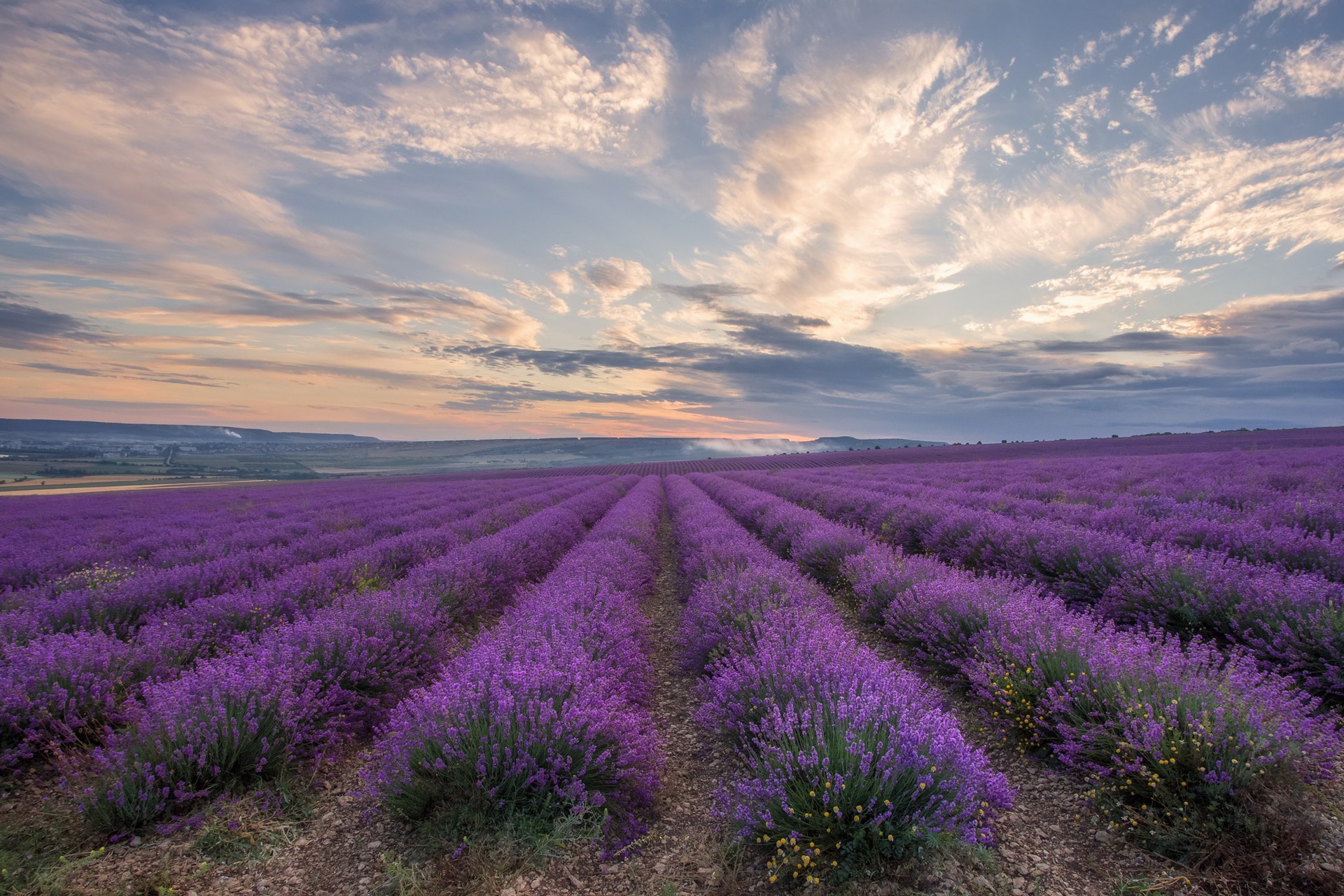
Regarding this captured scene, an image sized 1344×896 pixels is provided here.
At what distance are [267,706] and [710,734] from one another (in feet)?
8.63

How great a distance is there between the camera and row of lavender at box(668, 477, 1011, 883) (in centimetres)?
215

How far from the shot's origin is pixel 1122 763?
2.43 m

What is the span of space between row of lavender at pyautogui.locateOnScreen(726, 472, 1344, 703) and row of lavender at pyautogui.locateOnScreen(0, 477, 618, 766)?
22.7 ft

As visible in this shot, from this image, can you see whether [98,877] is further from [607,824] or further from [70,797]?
[607,824]

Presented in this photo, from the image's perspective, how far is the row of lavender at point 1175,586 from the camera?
344cm

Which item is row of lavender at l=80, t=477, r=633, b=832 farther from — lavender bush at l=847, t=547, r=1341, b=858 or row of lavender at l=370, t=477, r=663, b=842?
lavender bush at l=847, t=547, r=1341, b=858

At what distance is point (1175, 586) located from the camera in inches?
174

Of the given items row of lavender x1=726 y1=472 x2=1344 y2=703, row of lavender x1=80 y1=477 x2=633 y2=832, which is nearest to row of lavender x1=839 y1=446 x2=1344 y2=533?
row of lavender x1=726 y1=472 x2=1344 y2=703

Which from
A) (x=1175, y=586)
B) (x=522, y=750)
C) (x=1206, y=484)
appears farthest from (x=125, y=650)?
(x=1206, y=484)

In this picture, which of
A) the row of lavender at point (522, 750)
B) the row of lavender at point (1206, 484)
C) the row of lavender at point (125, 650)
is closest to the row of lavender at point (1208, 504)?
the row of lavender at point (1206, 484)

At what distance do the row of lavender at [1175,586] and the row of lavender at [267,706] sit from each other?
19.0 ft

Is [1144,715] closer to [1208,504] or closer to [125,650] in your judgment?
[125,650]

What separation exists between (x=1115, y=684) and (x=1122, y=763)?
19.2 inches

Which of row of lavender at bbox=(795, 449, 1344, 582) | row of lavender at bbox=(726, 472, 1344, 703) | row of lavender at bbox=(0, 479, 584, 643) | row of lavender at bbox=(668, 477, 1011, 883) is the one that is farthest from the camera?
row of lavender at bbox=(795, 449, 1344, 582)
